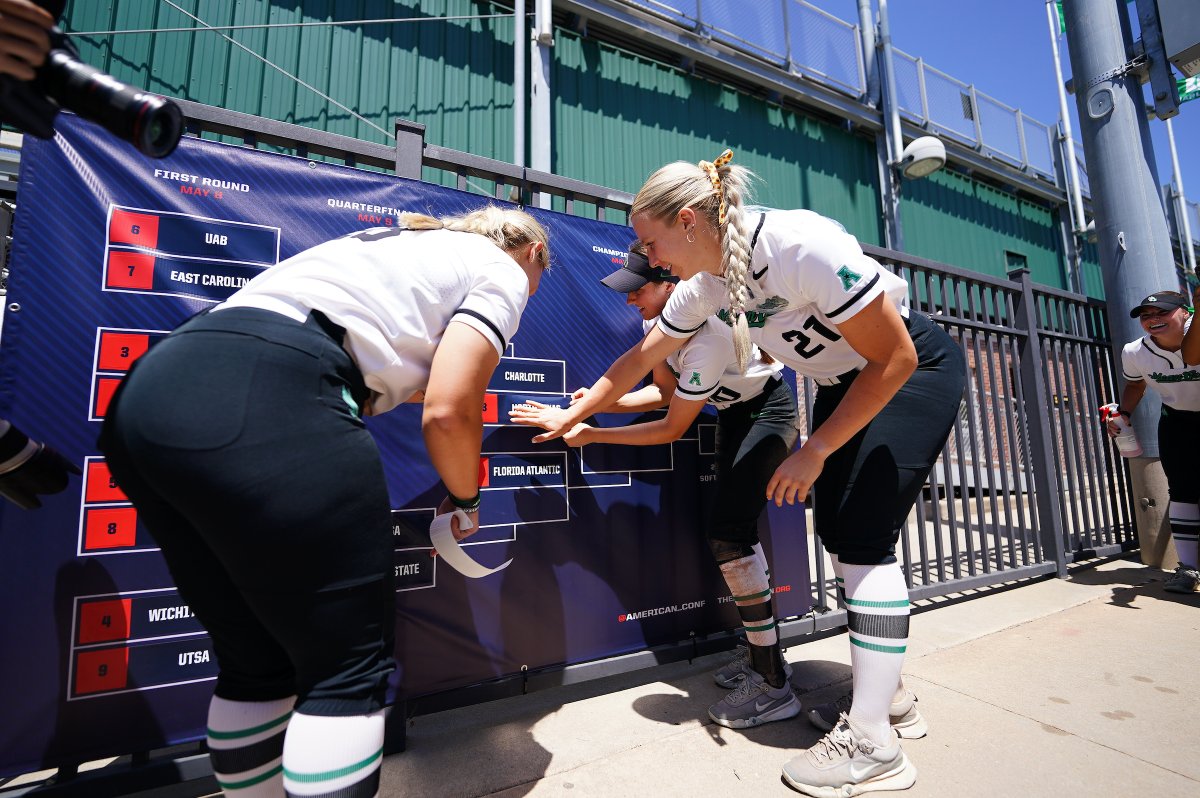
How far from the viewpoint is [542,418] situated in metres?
2.40

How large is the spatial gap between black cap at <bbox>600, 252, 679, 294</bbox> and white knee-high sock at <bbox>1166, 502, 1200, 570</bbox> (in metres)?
4.29

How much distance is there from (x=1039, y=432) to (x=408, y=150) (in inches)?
195

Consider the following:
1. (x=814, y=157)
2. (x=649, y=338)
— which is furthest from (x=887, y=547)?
(x=814, y=157)

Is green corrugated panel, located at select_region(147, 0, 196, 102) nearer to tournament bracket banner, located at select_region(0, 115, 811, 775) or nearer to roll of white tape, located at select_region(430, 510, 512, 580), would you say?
tournament bracket banner, located at select_region(0, 115, 811, 775)

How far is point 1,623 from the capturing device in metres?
1.69

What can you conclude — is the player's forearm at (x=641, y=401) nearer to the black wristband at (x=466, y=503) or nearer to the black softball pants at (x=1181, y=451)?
the black wristband at (x=466, y=503)

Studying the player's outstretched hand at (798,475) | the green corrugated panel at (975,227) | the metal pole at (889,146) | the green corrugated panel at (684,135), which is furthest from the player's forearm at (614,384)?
the green corrugated panel at (975,227)

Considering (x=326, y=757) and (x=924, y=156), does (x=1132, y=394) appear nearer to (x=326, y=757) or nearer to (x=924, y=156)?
(x=924, y=156)

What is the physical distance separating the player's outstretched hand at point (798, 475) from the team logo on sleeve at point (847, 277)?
1.63 ft

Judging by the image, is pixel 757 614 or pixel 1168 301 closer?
pixel 757 614

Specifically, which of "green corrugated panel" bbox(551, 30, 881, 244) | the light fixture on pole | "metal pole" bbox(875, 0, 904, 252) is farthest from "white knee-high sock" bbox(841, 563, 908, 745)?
"metal pole" bbox(875, 0, 904, 252)

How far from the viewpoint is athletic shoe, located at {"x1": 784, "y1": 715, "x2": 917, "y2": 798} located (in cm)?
171

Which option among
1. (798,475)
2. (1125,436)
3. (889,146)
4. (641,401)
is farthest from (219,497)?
(889,146)

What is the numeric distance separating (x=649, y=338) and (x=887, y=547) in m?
1.17
